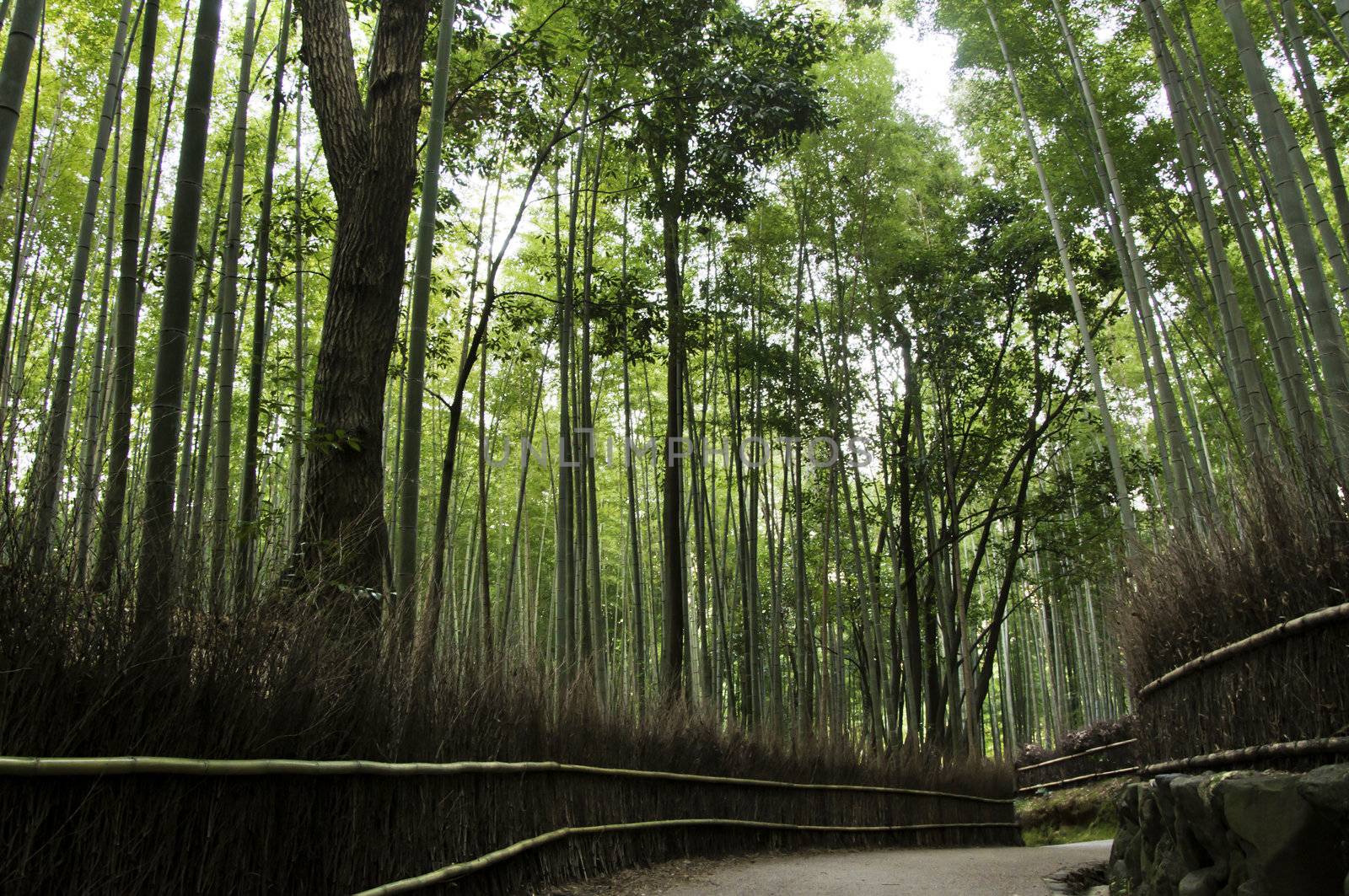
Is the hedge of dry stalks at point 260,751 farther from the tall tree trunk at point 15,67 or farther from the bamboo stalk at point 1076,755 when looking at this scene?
the bamboo stalk at point 1076,755

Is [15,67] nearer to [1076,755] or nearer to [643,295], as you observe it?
[643,295]

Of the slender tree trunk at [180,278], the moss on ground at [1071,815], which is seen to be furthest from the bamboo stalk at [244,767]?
the moss on ground at [1071,815]

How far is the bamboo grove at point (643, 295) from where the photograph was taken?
292cm

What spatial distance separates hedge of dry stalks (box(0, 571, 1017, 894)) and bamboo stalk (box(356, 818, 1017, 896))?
0.14 ft

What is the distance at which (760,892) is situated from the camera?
3656mm

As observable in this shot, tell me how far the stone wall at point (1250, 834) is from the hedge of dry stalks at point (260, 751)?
1.95 m

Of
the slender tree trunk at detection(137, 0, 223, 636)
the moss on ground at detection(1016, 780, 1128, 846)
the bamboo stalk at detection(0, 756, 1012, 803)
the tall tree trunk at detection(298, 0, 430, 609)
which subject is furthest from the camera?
the moss on ground at detection(1016, 780, 1128, 846)

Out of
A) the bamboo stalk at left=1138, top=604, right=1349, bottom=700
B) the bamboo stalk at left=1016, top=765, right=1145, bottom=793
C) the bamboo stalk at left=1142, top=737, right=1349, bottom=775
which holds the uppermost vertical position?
the bamboo stalk at left=1138, top=604, right=1349, bottom=700

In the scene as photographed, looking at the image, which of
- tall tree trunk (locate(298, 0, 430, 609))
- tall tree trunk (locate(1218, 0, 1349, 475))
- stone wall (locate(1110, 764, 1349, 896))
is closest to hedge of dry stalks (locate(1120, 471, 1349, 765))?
stone wall (locate(1110, 764, 1349, 896))

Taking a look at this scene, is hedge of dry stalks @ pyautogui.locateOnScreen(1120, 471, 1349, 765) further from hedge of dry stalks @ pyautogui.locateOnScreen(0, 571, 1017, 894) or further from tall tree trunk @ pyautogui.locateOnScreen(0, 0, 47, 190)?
tall tree trunk @ pyautogui.locateOnScreen(0, 0, 47, 190)

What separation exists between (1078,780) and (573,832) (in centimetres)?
1002

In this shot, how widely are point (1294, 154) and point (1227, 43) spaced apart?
12.2ft

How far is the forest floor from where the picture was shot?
374cm

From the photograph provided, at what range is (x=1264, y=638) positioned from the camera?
2.38m
